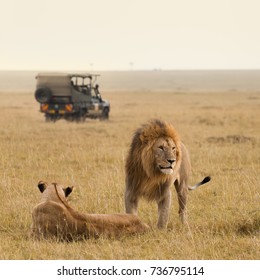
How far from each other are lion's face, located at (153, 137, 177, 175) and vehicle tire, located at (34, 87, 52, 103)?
18.9 metres

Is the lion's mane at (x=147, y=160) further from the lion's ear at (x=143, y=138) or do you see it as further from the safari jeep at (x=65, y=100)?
the safari jeep at (x=65, y=100)

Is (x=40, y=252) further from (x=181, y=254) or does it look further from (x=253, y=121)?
(x=253, y=121)

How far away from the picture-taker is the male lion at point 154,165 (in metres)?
6.49

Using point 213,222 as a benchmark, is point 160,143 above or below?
above

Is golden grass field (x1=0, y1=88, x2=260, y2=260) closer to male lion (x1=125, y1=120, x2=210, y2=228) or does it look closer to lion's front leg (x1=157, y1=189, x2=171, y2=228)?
lion's front leg (x1=157, y1=189, x2=171, y2=228)

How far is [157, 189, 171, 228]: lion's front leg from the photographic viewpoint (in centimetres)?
662

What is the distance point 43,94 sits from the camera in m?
25.2

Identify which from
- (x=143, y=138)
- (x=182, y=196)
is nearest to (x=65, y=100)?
(x=182, y=196)

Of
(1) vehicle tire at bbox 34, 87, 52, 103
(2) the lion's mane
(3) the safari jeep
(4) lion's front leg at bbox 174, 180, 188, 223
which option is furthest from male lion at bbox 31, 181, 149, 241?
(1) vehicle tire at bbox 34, 87, 52, 103

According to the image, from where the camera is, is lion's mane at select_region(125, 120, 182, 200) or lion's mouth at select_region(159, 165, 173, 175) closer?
lion's mouth at select_region(159, 165, 173, 175)

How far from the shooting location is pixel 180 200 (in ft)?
24.0

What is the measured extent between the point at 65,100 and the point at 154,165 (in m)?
19.1
